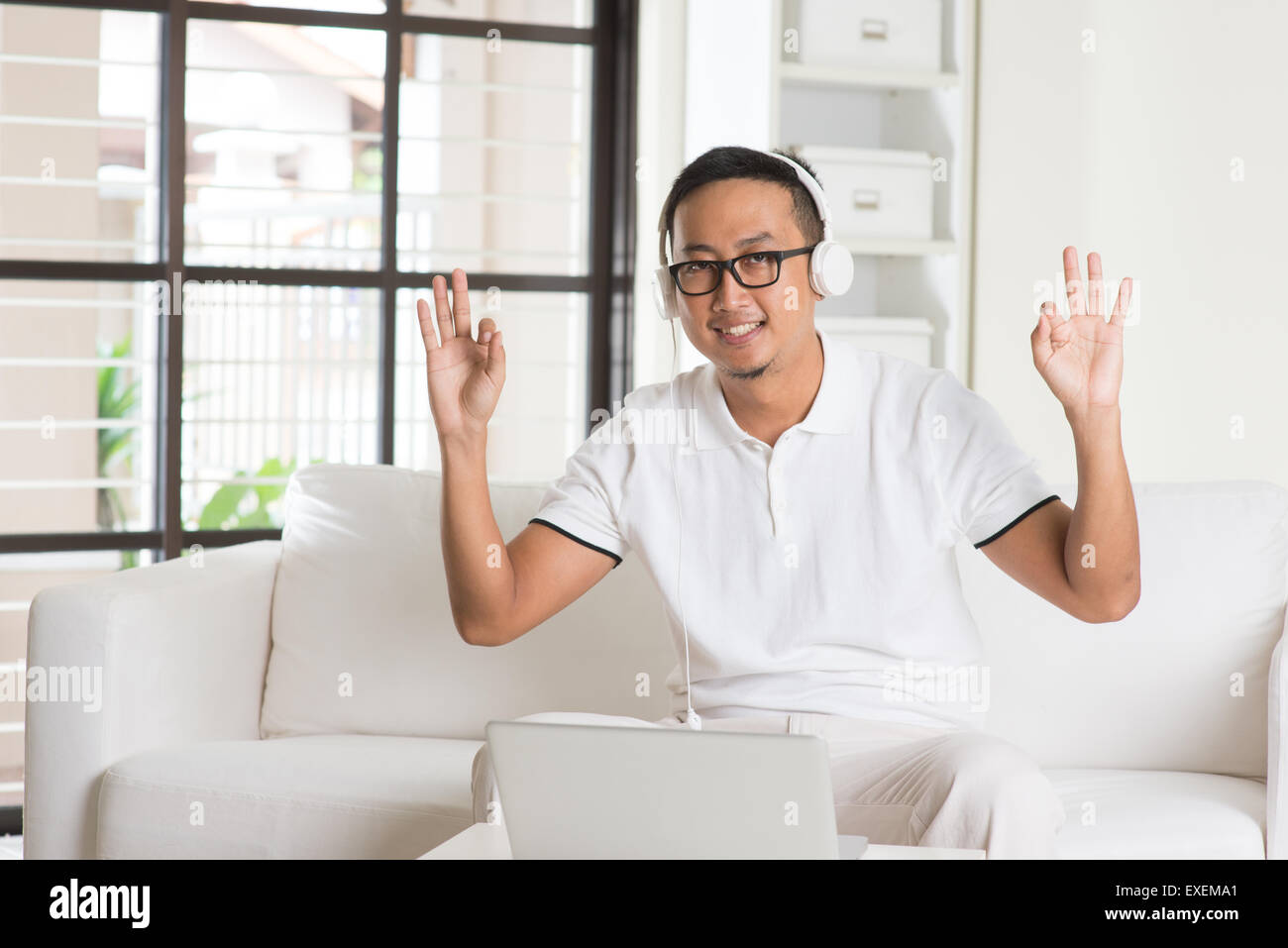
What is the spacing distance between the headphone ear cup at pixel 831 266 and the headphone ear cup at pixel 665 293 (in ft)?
0.59

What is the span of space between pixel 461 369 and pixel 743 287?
0.35 metres

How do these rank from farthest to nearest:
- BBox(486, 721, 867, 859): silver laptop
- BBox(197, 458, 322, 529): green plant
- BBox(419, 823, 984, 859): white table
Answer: BBox(197, 458, 322, 529): green plant < BBox(419, 823, 984, 859): white table < BBox(486, 721, 867, 859): silver laptop

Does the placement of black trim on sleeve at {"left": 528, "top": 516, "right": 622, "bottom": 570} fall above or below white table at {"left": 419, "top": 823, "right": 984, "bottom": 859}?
above

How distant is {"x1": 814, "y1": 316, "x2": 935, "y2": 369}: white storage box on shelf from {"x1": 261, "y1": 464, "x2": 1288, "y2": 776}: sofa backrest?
87 centimetres

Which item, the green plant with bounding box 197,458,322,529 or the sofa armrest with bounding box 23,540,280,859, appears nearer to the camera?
the sofa armrest with bounding box 23,540,280,859

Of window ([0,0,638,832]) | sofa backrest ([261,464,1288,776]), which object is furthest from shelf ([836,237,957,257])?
sofa backrest ([261,464,1288,776])

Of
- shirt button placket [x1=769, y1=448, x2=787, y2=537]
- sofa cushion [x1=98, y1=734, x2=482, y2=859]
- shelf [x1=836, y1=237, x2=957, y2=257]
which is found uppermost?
shelf [x1=836, y1=237, x2=957, y2=257]

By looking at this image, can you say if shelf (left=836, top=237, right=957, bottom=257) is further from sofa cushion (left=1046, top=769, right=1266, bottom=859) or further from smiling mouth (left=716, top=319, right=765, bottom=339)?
sofa cushion (left=1046, top=769, right=1266, bottom=859)

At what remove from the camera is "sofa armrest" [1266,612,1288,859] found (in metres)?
1.60

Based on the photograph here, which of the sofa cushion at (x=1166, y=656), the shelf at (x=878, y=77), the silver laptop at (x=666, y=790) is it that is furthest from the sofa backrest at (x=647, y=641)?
the shelf at (x=878, y=77)

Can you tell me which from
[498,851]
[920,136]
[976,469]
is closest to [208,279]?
[920,136]

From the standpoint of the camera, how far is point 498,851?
1136 millimetres
